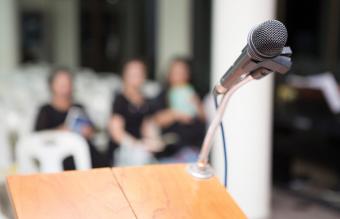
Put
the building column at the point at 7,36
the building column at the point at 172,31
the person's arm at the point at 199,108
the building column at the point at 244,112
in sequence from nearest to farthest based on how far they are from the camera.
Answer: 1. the building column at the point at 244,112
2. the person's arm at the point at 199,108
3. the building column at the point at 172,31
4. the building column at the point at 7,36

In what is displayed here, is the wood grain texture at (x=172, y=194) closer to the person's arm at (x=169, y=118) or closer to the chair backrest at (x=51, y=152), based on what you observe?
the chair backrest at (x=51, y=152)

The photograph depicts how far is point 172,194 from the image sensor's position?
1510mm

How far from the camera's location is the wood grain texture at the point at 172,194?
140 cm

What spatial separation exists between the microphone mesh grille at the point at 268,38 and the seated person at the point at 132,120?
2607 mm

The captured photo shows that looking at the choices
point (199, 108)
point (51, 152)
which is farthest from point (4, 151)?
point (199, 108)

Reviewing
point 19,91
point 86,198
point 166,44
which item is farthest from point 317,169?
point 86,198

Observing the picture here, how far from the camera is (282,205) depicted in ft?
13.7

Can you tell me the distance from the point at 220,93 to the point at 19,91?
16.0 feet

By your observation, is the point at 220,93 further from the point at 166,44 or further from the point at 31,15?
the point at 31,15

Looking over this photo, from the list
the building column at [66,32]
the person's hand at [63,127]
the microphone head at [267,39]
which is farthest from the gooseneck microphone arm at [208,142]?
the building column at [66,32]

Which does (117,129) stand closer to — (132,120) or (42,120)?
(132,120)

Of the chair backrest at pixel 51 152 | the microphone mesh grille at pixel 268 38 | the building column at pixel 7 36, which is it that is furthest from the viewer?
the building column at pixel 7 36

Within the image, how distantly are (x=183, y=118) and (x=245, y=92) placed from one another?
0.97 metres

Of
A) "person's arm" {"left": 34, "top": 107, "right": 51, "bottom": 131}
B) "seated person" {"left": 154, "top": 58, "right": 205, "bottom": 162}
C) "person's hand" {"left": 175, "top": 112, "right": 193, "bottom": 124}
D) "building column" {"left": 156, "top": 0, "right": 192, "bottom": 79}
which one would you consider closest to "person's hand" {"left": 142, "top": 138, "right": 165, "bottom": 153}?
"seated person" {"left": 154, "top": 58, "right": 205, "bottom": 162}
